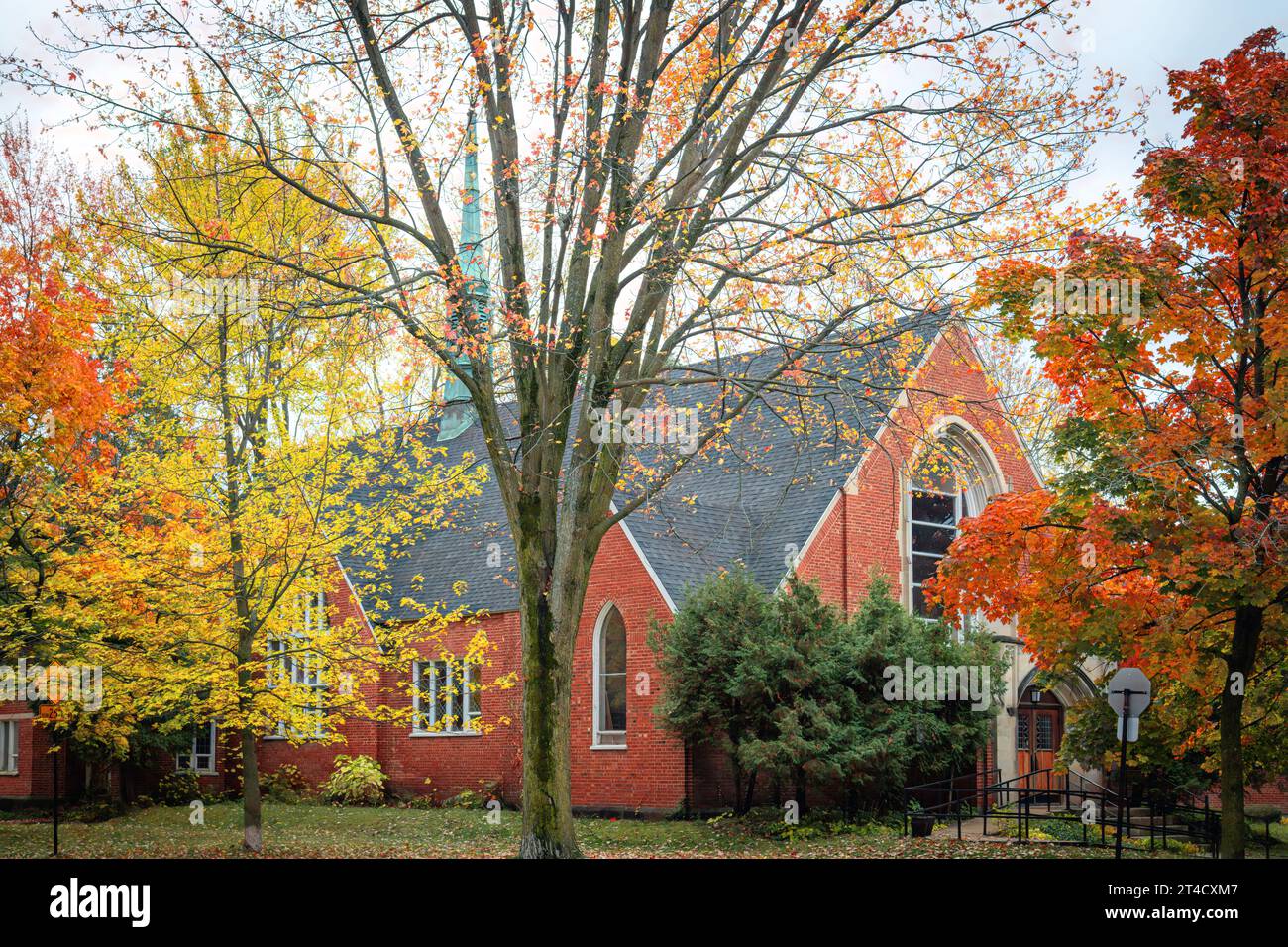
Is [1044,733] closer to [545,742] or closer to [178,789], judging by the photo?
[545,742]

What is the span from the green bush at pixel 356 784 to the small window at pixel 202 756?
14.0 feet

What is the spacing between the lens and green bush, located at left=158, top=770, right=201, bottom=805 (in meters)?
29.2

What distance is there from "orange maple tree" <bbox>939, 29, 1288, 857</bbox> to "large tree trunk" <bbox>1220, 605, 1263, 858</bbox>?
2cm

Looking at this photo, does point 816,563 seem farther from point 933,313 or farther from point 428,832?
point 933,313

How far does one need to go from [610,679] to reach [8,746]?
16430mm

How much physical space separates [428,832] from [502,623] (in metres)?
6.02

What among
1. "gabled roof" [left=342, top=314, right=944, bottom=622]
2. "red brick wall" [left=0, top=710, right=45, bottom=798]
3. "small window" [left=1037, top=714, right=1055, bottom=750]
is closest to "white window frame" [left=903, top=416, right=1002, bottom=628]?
"gabled roof" [left=342, top=314, right=944, bottom=622]

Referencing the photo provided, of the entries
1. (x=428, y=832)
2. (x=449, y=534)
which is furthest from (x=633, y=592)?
(x=449, y=534)

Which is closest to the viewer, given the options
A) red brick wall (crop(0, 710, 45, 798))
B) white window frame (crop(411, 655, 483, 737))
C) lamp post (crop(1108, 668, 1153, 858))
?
lamp post (crop(1108, 668, 1153, 858))

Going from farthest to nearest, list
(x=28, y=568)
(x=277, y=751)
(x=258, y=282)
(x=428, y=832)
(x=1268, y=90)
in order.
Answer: (x=277, y=751)
(x=428, y=832)
(x=28, y=568)
(x=258, y=282)
(x=1268, y=90)

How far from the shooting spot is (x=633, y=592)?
24797 millimetres

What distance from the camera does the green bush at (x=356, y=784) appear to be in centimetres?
2841

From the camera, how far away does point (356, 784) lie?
2838cm

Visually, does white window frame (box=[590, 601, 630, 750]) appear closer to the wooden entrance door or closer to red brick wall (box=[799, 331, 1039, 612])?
red brick wall (box=[799, 331, 1039, 612])
